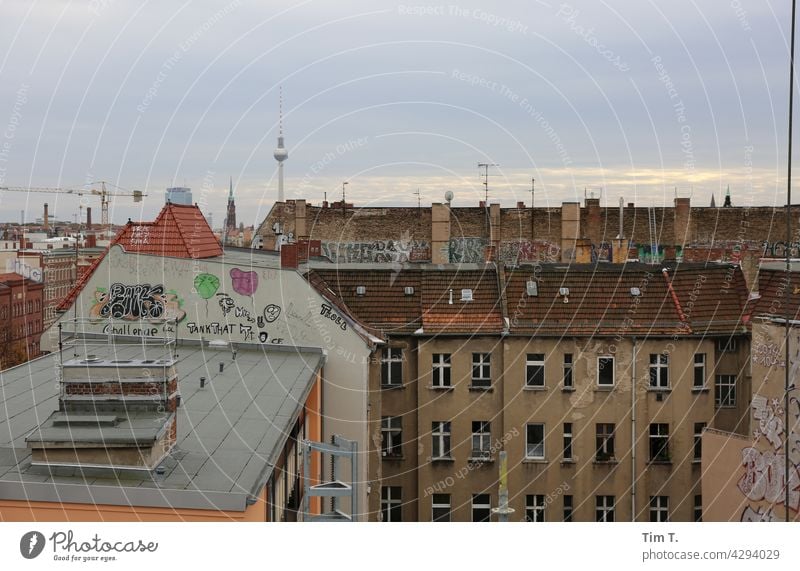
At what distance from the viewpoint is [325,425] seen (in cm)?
1024

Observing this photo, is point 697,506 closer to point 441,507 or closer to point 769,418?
point 441,507

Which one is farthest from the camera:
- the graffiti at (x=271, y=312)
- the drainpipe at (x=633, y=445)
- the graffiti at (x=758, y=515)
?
the drainpipe at (x=633, y=445)

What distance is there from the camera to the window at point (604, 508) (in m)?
12.8

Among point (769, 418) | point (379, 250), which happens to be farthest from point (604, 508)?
point (379, 250)

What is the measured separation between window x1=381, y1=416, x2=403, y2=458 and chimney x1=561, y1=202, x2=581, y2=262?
8992 mm

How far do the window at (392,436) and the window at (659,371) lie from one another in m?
3.15

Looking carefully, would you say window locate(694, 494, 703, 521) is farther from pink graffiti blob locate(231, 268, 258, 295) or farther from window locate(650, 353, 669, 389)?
pink graffiti blob locate(231, 268, 258, 295)

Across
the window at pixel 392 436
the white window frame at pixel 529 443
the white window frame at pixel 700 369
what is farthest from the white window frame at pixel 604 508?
the window at pixel 392 436

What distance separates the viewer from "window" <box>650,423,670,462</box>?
1284 centimetres

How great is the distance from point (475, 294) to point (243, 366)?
5.41 m

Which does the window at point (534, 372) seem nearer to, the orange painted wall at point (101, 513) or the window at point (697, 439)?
the window at point (697, 439)

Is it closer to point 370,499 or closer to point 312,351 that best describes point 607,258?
point 370,499

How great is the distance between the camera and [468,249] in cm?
2098

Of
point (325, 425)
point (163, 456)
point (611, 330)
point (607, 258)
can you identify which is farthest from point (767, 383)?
point (607, 258)
